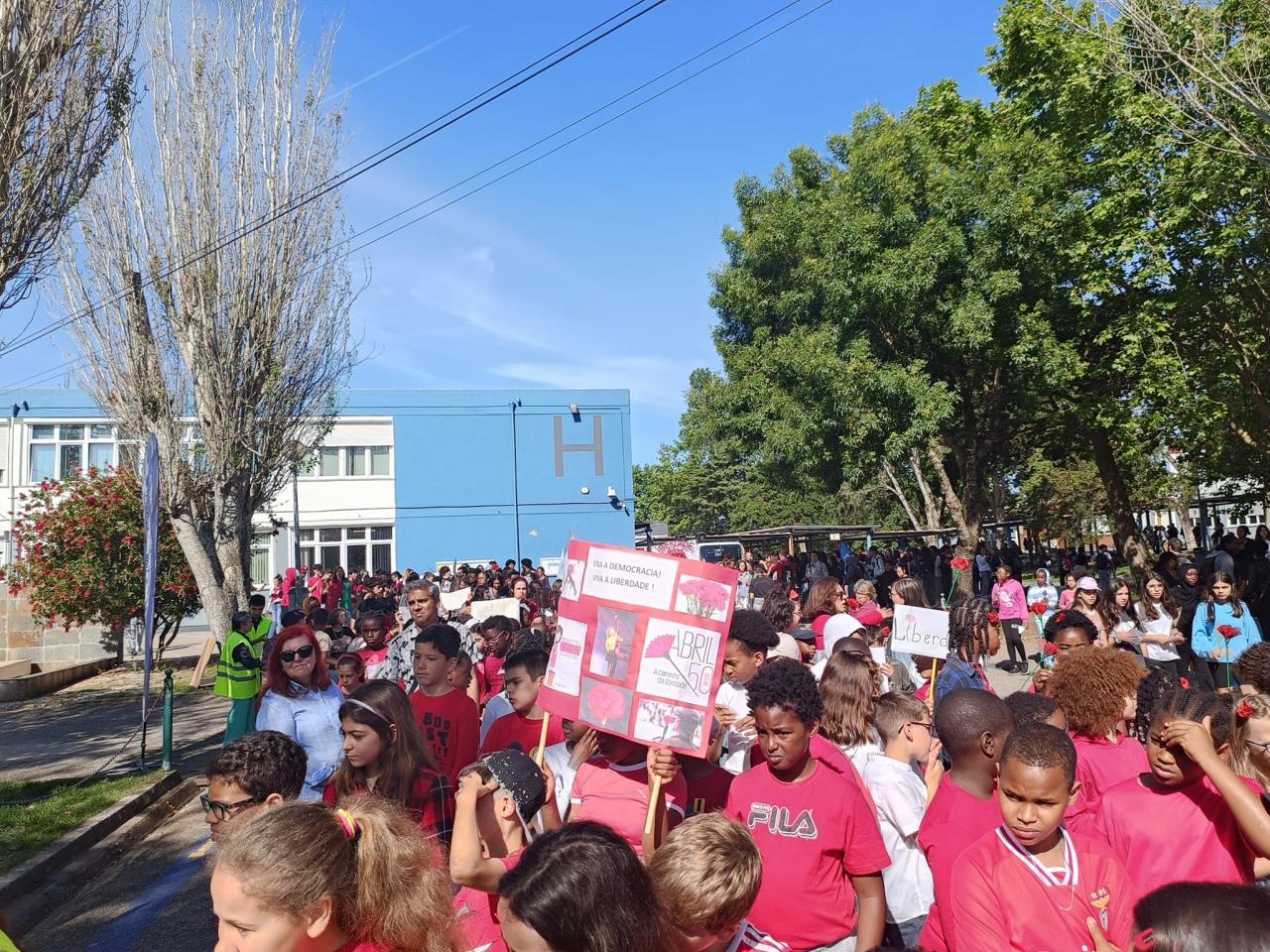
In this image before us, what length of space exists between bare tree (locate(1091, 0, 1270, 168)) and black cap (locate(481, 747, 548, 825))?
9.62 metres

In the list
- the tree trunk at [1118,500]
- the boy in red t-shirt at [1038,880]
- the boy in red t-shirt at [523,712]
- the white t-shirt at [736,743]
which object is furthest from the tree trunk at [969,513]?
the boy in red t-shirt at [1038,880]

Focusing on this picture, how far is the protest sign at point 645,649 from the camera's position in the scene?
3.67 m

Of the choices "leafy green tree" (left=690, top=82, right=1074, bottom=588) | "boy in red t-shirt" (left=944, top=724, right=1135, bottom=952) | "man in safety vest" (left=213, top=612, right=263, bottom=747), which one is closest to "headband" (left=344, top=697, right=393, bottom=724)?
"boy in red t-shirt" (left=944, top=724, right=1135, bottom=952)

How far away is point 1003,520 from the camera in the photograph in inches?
1694

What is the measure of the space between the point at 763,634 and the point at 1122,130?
51.1ft

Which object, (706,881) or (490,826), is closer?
(706,881)

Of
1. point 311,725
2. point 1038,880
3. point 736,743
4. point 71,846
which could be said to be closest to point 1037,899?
point 1038,880

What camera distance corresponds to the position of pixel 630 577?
3908 mm

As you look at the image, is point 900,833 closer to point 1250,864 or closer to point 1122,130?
point 1250,864

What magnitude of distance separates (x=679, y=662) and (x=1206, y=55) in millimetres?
10720

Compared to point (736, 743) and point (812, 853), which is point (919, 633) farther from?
point (812, 853)

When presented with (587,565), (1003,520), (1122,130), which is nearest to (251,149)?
(1122,130)

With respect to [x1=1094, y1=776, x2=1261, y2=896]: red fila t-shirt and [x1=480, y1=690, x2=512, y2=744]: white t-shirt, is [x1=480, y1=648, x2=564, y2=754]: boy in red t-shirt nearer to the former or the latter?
[x1=480, y1=690, x2=512, y2=744]: white t-shirt

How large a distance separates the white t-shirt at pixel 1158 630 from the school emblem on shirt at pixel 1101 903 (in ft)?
25.6
